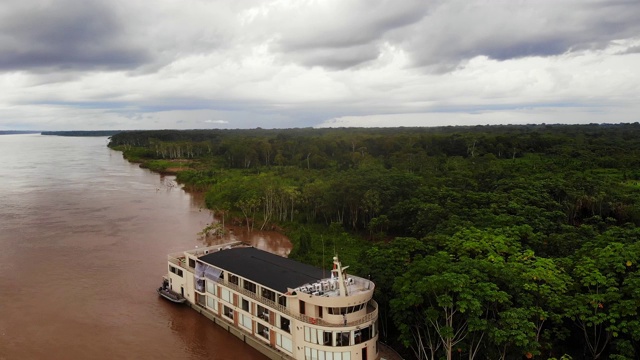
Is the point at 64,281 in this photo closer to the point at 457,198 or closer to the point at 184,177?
the point at 457,198

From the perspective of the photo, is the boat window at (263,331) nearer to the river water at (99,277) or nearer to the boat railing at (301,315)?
the river water at (99,277)

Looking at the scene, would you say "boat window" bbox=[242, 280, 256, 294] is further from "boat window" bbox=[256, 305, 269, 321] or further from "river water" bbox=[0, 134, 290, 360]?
"river water" bbox=[0, 134, 290, 360]

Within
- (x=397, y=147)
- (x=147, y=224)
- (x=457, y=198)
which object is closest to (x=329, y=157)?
(x=397, y=147)

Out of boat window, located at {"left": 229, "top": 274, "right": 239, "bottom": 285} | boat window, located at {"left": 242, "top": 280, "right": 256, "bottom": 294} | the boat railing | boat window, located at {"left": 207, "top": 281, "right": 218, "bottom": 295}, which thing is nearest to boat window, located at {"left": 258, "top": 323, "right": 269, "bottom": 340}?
the boat railing

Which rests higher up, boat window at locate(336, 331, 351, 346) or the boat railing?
the boat railing

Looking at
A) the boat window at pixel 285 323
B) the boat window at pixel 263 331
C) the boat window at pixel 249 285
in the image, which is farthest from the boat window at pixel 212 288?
the boat window at pixel 285 323

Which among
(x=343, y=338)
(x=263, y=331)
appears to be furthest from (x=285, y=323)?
(x=343, y=338)

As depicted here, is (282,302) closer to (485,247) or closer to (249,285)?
(249,285)

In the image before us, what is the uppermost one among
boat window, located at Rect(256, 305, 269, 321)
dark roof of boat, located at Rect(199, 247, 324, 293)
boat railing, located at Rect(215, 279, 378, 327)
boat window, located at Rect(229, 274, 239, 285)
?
dark roof of boat, located at Rect(199, 247, 324, 293)
